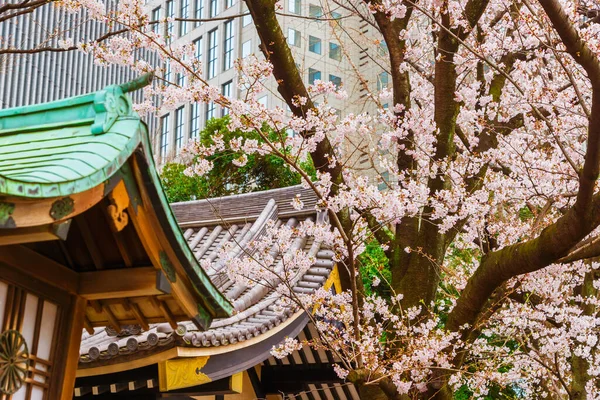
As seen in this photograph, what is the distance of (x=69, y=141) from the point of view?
355 cm

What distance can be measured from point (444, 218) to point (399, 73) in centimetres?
158

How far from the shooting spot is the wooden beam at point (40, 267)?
12.3 feet

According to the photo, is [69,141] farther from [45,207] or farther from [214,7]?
[214,7]

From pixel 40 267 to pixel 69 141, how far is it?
33.3 inches

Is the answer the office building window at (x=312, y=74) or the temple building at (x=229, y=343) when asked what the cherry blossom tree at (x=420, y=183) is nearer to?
the temple building at (x=229, y=343)

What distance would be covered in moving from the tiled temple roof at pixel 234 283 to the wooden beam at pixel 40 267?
1.13m

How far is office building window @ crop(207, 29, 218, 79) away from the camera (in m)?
42.3

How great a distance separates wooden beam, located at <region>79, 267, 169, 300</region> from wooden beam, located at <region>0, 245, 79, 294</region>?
0.07 meters

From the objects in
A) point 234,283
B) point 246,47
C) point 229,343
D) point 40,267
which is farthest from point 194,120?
point 40,267

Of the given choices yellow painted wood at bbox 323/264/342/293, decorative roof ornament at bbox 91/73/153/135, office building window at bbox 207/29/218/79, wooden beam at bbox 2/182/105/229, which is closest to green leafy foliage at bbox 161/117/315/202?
yellow painted wood at bbox 323/264/342/293

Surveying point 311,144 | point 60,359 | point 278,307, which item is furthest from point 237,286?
point 60,359

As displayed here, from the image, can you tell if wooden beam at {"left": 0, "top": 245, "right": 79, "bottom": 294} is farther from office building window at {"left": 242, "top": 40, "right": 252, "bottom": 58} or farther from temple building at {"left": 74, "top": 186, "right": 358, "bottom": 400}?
office building window at {"left": 242, "top": 40, "right": 252, "bottom": 58}

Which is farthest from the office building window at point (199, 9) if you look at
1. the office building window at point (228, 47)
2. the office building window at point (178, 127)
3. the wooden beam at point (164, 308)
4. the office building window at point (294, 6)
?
the wooden beam at point (164, 308)

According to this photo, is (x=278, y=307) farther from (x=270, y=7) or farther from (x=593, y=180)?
(x=593, y=180)
